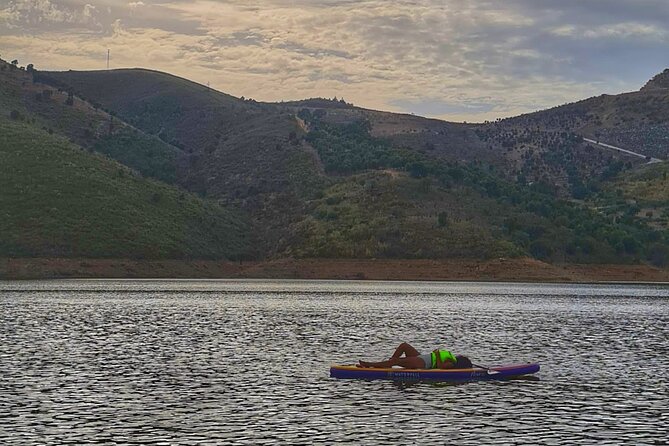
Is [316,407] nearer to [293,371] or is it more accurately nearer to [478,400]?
[478,400]

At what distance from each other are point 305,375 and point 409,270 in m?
121

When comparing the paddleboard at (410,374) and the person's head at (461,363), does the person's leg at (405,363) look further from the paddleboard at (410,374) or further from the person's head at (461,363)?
the person's head at (461,363)

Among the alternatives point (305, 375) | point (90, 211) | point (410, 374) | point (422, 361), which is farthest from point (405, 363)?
point (90, 211)

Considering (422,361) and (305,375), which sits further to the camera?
(305,375)

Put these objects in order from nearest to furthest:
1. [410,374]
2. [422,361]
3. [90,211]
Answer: [410,374], [422,361], [90,211]

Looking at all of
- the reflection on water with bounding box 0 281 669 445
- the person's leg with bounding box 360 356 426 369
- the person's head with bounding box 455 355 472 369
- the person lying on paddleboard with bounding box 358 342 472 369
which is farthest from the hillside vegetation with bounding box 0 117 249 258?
the person's head with bounding box 455 355 472 369

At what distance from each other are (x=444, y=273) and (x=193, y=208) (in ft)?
180

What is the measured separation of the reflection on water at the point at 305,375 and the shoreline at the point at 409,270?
60.3m

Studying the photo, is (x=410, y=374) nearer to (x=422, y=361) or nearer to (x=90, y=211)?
(x=422, y=361)

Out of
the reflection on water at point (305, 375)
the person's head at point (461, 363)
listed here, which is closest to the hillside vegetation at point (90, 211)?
the reflection on water at point (305, 375)

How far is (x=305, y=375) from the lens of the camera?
47781 mm

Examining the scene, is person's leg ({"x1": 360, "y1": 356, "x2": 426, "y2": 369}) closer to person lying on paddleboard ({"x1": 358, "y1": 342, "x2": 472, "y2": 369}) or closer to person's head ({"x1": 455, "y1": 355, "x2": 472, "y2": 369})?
person lying on paddleboard ({"x1": 358, "y1": 342, "x2": 472, "y2": 369})

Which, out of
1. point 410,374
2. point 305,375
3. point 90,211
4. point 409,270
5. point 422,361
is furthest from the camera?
point 409,270

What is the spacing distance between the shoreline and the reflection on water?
60300mm
